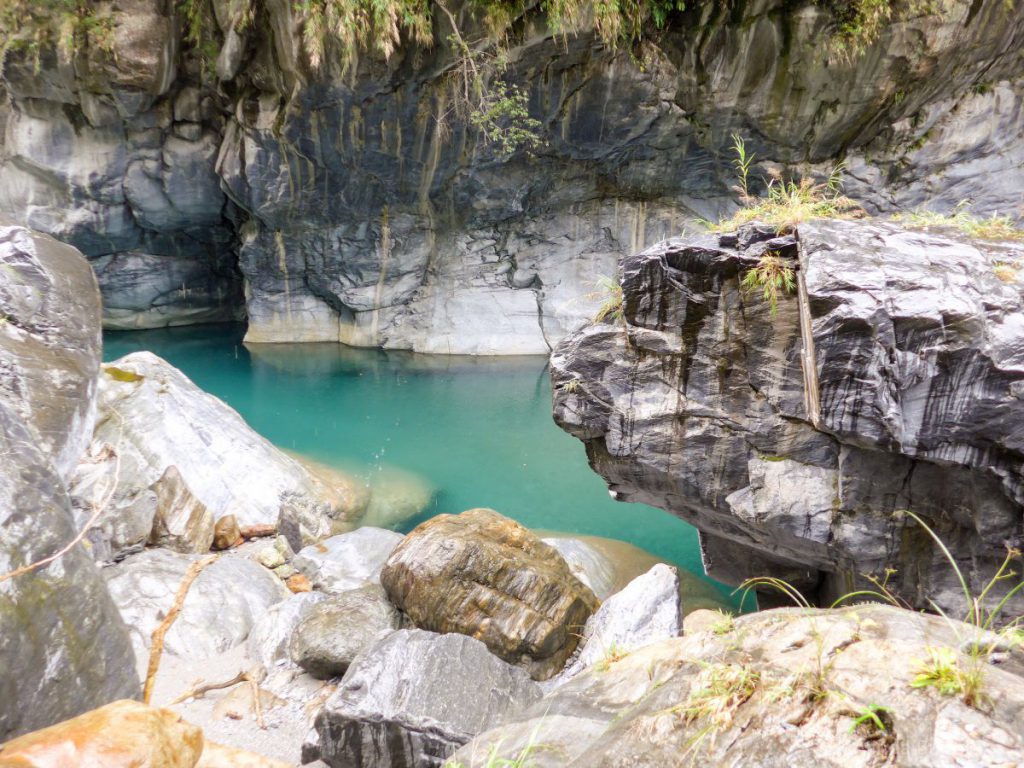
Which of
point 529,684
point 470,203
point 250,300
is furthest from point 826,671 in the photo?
point 250,300

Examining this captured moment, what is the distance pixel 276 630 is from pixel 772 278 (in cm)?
431

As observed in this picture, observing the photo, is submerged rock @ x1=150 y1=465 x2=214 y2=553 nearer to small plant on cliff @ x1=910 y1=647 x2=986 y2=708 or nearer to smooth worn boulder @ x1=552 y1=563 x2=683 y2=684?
smooth worn boulder @ x1=552 y1=563 x2=683 y2=684

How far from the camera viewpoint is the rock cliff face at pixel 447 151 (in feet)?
35.6

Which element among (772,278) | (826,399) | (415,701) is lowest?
(415,701)

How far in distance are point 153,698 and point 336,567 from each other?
219cm

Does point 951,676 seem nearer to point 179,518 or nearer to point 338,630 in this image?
point 338,630

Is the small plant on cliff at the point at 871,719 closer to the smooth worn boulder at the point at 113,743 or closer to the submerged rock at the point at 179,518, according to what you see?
the smooth worn boulder at the point at 113,743

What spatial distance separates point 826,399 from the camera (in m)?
3.39

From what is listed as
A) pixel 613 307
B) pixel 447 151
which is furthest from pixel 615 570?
pixel 447 151

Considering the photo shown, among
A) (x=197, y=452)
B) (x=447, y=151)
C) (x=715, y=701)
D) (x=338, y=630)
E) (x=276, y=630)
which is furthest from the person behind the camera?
(x=447, y=151)

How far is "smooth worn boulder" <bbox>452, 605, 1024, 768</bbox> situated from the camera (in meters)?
1.28

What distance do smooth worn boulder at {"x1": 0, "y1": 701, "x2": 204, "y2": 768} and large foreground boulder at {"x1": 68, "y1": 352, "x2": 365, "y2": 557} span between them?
4.68 meters

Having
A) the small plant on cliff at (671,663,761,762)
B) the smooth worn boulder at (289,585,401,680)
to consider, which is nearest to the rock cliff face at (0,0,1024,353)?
the smooth worn boulder at (289,585,401,680)

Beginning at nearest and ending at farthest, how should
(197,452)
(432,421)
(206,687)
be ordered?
(206,687) → (197,452) → (432,421)
